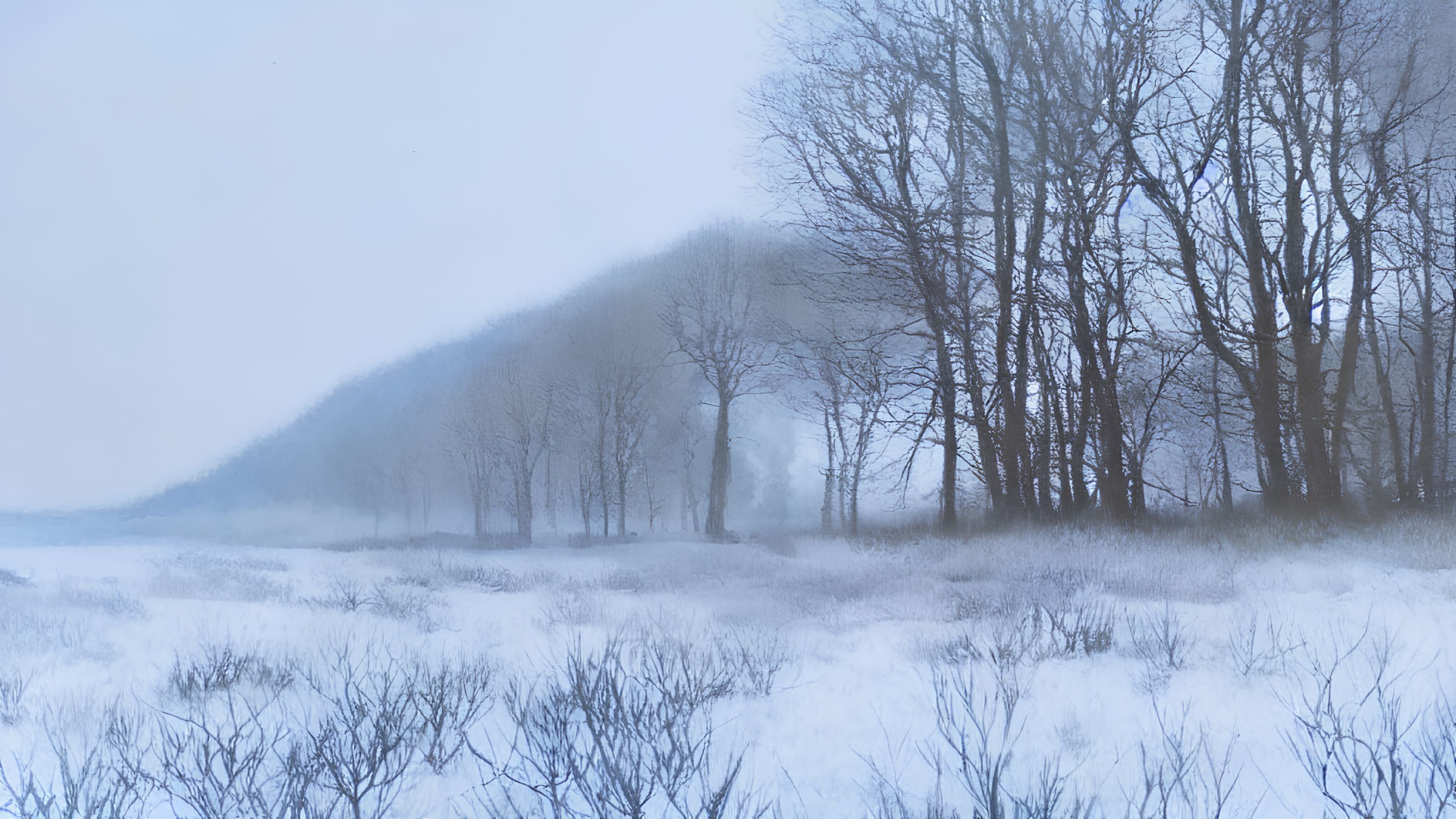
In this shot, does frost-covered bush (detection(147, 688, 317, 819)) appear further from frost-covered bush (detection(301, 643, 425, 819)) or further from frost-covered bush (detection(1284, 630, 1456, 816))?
frost-covered bush (detection(1284, 630, 1456, 816))

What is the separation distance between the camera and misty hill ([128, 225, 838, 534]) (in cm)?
233

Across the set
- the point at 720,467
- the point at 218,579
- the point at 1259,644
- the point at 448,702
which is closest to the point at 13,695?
the point at 218,579

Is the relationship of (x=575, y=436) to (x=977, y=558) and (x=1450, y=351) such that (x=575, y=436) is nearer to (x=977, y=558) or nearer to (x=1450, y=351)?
(x=977, y=558)

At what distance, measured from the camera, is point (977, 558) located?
2430mm

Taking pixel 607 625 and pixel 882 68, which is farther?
pixel 882 68

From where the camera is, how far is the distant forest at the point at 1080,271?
8.52 ft

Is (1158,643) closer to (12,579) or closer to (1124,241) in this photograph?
(1124,241)

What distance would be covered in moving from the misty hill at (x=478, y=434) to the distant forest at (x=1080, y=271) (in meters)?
0.02

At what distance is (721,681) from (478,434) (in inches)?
44.9

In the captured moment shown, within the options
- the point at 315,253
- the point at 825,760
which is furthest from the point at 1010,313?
the point at 315,253

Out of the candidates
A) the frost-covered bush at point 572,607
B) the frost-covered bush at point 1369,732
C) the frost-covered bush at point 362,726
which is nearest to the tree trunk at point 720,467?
the frost-covered bush at point 572,607

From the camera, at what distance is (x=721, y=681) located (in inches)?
69.3

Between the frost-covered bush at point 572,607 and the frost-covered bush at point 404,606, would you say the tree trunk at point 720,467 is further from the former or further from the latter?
the frost-covered bush at point 404,606

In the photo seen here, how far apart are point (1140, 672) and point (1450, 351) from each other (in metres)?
2.15
